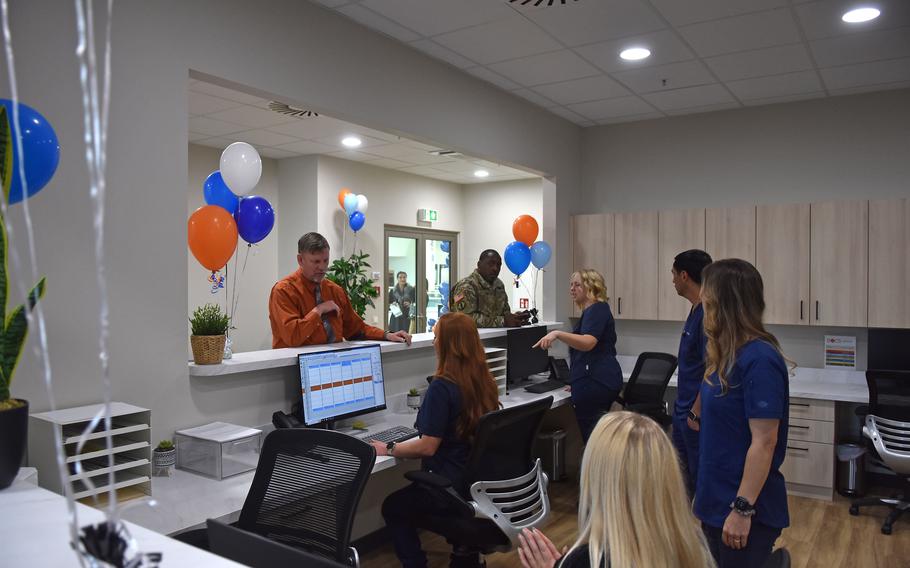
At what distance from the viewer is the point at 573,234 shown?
226 inches

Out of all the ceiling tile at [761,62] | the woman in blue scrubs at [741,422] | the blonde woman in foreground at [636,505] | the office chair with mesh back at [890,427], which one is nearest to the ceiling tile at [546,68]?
the ceiling tile at [761,62]

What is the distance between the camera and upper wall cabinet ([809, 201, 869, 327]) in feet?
15.0

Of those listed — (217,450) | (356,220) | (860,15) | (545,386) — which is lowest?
(545,386)

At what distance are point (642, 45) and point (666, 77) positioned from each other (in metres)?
0.70

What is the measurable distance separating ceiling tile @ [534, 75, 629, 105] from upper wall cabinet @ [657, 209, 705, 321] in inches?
43.9

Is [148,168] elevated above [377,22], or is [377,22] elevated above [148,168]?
[377,22]

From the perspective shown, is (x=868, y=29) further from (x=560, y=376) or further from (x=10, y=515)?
(x=10, y=515)

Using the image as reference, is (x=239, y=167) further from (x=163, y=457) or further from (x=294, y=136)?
(x=294, y=136)

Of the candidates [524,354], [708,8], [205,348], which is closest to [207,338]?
[205,348]

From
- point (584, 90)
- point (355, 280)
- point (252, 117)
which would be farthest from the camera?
point (355, 280)

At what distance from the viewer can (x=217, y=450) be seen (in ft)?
7.77

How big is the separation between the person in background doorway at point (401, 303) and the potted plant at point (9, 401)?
6539 millimetres

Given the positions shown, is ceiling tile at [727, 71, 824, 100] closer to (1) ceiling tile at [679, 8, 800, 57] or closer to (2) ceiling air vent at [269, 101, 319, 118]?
(1) ceiling tile at [679, 8, 800, 57]

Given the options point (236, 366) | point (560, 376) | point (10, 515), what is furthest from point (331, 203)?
point (10, 515)
